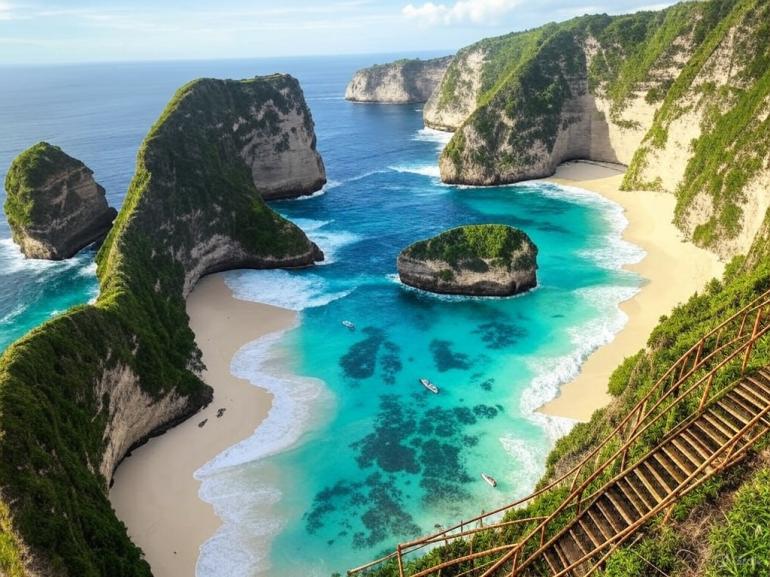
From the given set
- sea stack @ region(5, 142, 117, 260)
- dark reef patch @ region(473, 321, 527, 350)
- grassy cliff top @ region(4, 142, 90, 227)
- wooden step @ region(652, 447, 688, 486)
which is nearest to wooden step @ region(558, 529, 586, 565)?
wooden step @ region(652, 447, 688, 486)

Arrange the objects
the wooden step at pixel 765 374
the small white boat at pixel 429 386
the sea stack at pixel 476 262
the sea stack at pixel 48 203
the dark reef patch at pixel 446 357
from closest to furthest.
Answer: the wooden step at pixel 765 374, the small white boat at pixel 429 386, the dark reef patch at pixel 446 357, the sea stack at pixel 476 262, the sea stack at pixel 48 203

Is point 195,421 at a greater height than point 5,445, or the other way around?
point 5,445

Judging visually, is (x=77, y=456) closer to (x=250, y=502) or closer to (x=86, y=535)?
(x=86, y=535)

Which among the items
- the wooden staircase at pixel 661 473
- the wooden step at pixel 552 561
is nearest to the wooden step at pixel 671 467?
the wooden staircase at pixel 661 473

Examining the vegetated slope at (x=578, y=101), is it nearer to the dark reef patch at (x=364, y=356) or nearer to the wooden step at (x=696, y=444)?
the dark reef patch at (x=364, y=356)

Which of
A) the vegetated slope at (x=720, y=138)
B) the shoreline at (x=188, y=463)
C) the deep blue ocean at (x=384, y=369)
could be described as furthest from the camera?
the vegetated slope at (x=720, y=138)

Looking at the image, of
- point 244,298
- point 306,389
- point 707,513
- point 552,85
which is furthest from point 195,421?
point 552,85
